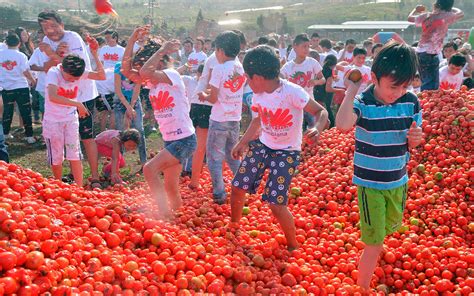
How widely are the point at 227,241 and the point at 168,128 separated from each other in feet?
4.93

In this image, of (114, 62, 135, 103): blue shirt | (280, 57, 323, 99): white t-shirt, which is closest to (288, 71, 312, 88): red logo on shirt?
(280, 57, 323, 99): white t-shirt

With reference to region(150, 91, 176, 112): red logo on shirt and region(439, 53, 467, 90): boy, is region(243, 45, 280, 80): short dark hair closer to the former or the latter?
region(150, 91, 176, 112): red logo on shirt

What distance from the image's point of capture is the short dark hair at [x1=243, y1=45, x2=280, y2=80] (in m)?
4.28

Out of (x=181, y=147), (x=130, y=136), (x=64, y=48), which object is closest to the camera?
(x=181, y=147)

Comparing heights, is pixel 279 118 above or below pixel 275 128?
above

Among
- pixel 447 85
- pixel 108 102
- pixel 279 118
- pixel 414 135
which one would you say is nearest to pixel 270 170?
pixel 279 118

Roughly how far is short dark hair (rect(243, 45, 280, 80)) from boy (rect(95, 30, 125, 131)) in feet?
17.8

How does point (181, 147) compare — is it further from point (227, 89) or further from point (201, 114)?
point (201, 114)

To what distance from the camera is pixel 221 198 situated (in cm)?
584

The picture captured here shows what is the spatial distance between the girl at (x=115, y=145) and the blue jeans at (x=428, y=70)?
514cm

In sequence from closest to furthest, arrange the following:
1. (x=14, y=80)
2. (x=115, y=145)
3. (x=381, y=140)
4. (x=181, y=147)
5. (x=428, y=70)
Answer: (x=381, y=140), (x=181, y=147), (x=115, y=145), (x=428, y=70), (x=14, y=80)

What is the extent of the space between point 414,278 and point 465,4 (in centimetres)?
5820

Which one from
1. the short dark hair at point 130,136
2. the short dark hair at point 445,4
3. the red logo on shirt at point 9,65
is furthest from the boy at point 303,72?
the red logo on shirt at point 9,65

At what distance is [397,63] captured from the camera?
3270 mm
